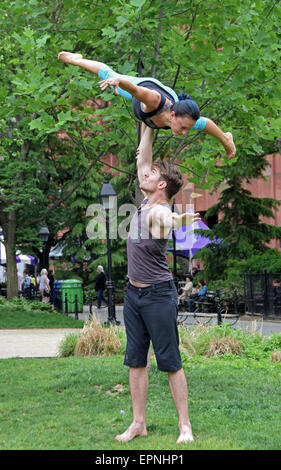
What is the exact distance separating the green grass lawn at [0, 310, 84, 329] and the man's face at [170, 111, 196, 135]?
13092 mm

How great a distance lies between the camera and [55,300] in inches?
1006

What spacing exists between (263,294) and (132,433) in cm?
1556

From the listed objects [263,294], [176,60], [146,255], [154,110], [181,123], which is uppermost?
[176,60]

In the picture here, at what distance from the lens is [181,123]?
4.76m

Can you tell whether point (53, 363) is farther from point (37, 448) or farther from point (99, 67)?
point (99, 67)

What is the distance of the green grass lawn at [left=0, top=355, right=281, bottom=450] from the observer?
504 cm

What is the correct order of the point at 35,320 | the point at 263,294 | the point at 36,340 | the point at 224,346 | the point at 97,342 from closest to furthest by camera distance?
the point at 224,346
the point at 97,342
the point at 36,340
the point at 35,320
the point at 263,294

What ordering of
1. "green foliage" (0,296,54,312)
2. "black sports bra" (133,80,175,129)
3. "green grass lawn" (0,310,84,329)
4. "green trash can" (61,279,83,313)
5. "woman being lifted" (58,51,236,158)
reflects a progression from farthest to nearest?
"green trash can" (61,279,83,313), "green foliage" (0,296,54,312), "green grass lawn" (0,310,84,329), "black sports bra" (133,80,175,129), "woman being lifted" (58,51,236,158)

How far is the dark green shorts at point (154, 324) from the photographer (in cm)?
490

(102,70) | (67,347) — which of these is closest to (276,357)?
(67,347)

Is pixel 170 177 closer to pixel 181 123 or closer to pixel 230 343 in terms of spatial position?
pixel 181 123

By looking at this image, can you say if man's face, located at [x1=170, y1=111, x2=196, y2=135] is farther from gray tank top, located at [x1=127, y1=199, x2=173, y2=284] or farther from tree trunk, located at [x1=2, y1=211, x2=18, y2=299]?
tree trunk, located at [x1=2, y1=211, x2=18, y2=299]

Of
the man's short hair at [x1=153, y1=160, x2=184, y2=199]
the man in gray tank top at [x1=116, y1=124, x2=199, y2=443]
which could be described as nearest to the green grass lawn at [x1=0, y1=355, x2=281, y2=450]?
the man in gray tank top at [x1=116, y1=124, x2=199, y2=443]

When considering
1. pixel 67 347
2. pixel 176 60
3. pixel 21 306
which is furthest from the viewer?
pixel 21 306
